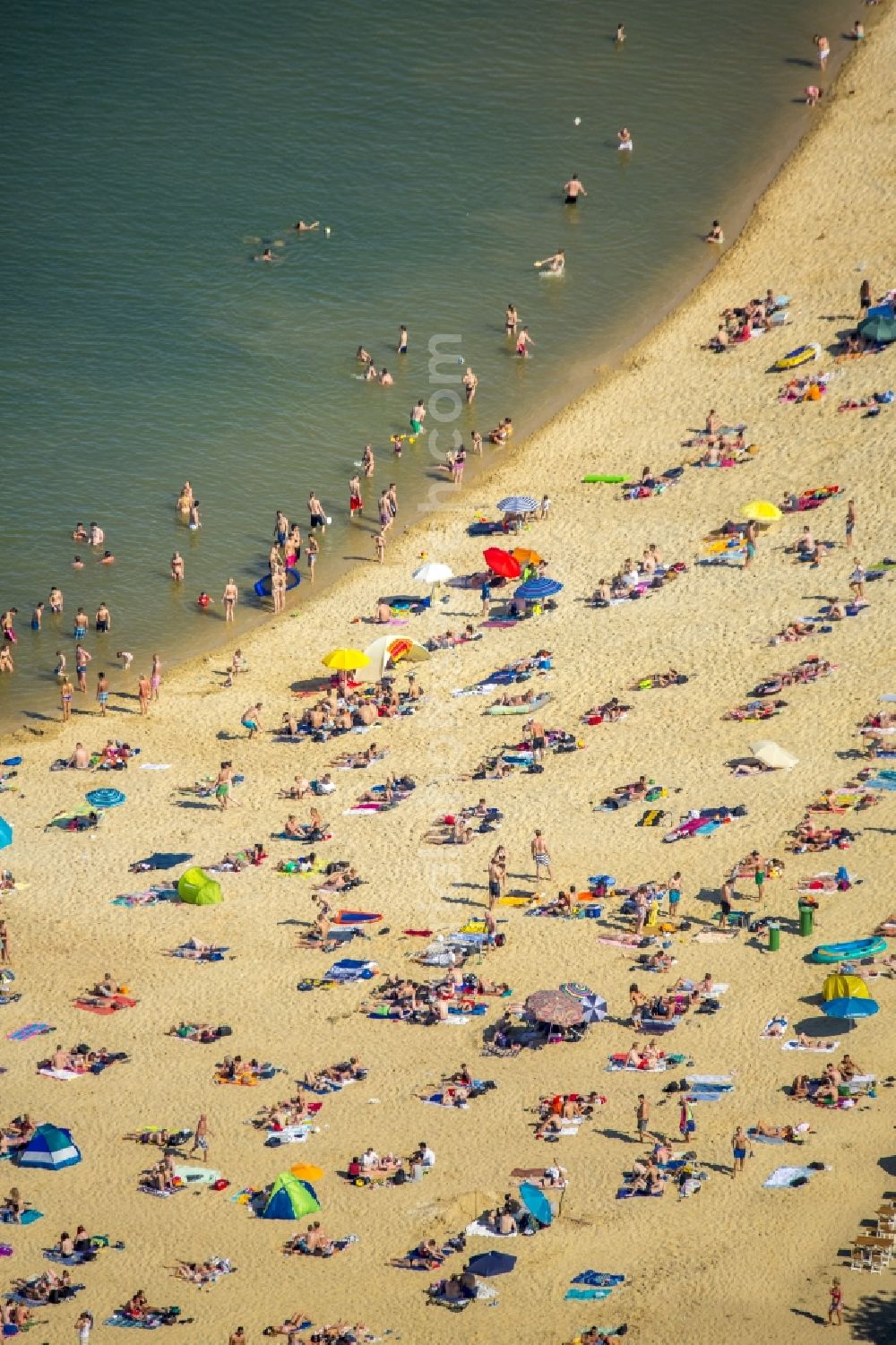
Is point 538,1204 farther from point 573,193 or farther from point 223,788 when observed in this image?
point 573,193

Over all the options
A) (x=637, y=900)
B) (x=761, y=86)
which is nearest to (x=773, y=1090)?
(x=637, y=900)

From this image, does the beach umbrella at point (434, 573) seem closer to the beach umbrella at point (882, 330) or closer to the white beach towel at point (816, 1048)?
the beach umbrella at point (882, 330)

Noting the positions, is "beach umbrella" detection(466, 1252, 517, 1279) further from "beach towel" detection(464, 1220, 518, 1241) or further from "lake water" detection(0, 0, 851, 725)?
"lake water" detection(0, 0, 851, 725)

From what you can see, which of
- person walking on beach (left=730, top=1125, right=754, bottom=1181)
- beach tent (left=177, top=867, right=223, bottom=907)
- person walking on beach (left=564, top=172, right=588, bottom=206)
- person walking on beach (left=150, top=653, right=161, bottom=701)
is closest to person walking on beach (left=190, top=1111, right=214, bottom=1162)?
beach tent (left=177, top=867, right=223, bottom=907)

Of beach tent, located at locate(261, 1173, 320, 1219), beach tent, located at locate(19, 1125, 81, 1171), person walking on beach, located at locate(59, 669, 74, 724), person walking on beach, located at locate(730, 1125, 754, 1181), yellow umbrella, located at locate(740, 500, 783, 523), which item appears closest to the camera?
beach tent, located at locate(261, 1173, 320, 1219)

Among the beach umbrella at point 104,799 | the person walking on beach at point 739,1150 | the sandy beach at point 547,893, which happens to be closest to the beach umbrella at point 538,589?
the sandy beach at point 547,893
